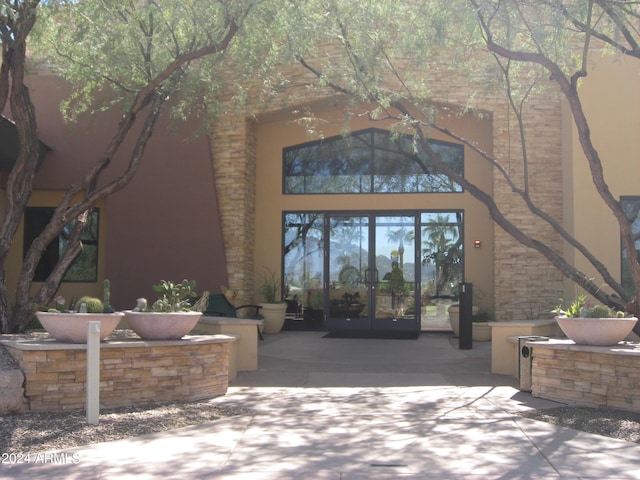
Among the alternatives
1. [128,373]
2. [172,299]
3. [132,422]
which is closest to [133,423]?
[132,422]

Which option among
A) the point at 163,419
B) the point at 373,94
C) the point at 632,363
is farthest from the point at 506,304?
the point at 163,419

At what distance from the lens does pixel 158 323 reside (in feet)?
25.5

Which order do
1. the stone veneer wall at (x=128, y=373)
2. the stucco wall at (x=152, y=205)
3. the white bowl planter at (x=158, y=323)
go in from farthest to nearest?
the stucco wall at (x=152, y=205)
the white bowl planter at (x=158, y=323)
the stone veneer wall at (x=128, y=373)

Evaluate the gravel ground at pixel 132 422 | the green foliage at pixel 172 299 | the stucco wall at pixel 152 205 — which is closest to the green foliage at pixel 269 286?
the stucco wall at pixel 152 205

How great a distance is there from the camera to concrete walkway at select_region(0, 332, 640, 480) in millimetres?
5117

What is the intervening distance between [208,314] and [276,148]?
4721 millimetres

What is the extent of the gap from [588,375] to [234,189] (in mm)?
8993

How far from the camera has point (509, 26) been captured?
930 cm

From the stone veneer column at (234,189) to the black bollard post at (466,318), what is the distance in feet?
15.3

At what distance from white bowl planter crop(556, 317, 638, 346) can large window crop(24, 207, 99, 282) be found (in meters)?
10.8

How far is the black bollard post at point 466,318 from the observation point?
12453 mm

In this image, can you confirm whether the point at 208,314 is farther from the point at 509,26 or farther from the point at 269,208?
the point at 509,26

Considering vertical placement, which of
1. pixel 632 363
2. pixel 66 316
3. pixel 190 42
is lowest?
pixel 632 363

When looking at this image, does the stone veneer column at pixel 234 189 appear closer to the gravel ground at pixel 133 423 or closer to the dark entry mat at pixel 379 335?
the dark entry mat at pixel 379 335
